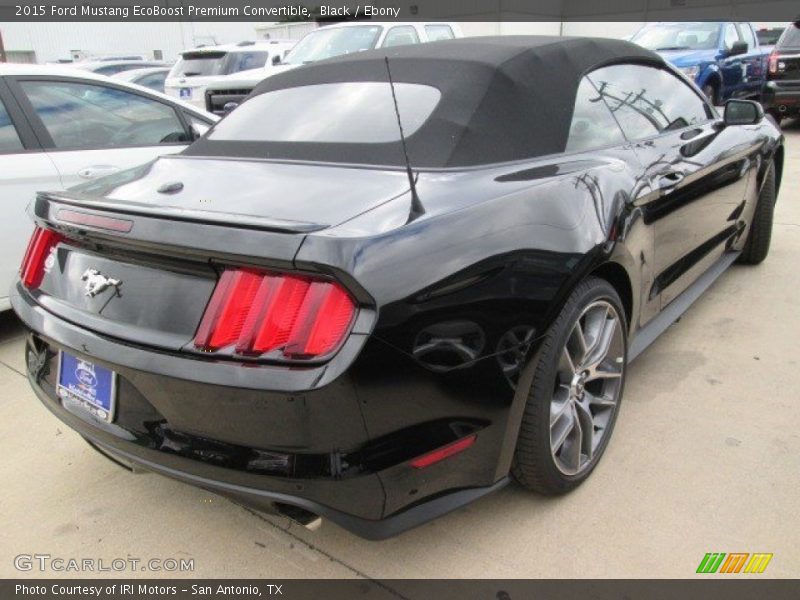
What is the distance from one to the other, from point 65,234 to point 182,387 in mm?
→ 748

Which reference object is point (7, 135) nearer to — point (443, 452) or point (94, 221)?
point (94, 221)

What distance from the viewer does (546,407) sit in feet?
6.84

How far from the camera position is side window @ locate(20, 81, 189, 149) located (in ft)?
12.9

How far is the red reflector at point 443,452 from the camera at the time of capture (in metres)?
1.78

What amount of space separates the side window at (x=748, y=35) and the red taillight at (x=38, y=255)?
1230 centimetres

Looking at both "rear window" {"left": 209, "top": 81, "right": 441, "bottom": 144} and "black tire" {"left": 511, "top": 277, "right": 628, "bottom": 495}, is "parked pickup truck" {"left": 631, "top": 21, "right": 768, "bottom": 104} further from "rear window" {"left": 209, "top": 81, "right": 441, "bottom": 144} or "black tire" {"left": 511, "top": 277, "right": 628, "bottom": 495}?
"black tire" {"left": 511, "top": 277, "right": 628, "bottom": 495}

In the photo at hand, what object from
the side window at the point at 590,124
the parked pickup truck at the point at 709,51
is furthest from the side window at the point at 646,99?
the parked pickup truck at the point at 709,51

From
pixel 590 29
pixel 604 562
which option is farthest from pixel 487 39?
pixel 590 29

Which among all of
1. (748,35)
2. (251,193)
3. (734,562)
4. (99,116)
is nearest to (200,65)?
(99,116)

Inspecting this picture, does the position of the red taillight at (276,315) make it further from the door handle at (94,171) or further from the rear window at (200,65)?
the rear window at (200,65)

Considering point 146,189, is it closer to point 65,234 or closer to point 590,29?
point 65,234

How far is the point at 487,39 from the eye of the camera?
2971 millimetres

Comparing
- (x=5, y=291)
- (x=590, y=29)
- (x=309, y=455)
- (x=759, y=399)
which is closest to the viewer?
(x=309, y=455)

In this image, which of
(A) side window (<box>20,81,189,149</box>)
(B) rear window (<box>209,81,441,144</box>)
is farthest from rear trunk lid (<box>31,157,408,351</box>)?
(A) side window (<box>20,81,189,149</box>)
